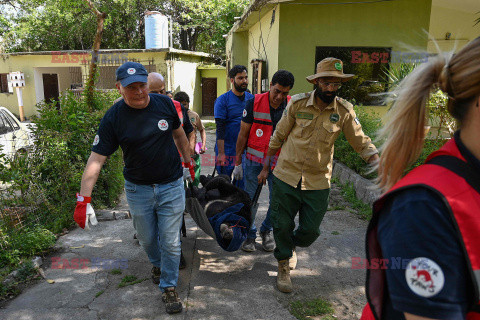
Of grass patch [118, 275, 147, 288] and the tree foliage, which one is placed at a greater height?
the tree foliage

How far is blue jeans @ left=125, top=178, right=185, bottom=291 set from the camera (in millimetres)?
2951

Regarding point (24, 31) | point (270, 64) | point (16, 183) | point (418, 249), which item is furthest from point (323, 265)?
point (24, 31)

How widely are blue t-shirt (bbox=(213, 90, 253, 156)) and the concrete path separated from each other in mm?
1232

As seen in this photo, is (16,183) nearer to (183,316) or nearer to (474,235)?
(183,316)

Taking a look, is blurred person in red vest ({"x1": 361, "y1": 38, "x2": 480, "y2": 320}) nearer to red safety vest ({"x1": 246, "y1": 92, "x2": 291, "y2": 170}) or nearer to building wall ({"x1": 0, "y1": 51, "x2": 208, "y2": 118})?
red safety vest ({"x1": 246, "y1": 92, "x2": 291, "y2": 170})

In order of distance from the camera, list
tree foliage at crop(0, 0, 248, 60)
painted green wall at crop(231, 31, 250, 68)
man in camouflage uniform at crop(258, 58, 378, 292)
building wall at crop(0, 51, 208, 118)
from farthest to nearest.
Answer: tree foliage at crop(0, 0, 248, 60) < building wall at crop(0, 51, 208, 118) < painted green wall at crop(231, 31, 250, 68) < man in camouflage uniform at crop(258, 58, 378, 292)

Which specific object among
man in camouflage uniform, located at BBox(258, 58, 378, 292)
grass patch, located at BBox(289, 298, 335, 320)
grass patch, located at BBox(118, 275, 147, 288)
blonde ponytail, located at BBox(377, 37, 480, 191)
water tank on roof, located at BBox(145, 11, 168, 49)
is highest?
water tank on roof, located at BBox(145, 11, 168, 49)

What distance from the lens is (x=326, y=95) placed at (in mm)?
3029

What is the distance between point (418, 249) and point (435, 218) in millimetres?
80

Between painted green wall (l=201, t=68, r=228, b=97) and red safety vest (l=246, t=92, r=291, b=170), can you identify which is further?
painted green wall (l=201, t=68, r=228, b=97)

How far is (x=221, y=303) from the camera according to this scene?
10.2ft

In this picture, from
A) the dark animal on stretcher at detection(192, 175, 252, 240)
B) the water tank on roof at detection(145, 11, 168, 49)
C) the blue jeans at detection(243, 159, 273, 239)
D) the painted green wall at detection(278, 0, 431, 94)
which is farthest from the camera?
the water tank on roof at detection(145, 11, 168, 49)

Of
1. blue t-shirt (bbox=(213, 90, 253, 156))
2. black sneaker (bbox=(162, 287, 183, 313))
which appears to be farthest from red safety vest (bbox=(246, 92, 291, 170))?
black sneaker (bbox=(162, 287, 183, 313))

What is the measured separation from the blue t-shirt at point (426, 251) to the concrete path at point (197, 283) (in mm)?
2284
